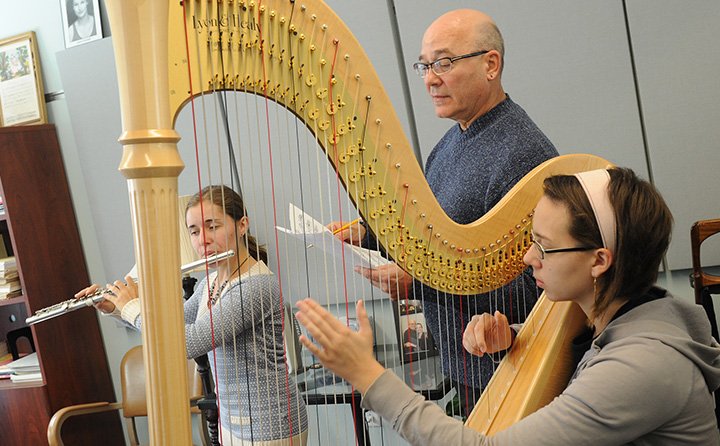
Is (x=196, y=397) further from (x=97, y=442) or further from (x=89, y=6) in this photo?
(x=89, y=6)

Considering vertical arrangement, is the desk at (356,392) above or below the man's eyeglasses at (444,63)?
below

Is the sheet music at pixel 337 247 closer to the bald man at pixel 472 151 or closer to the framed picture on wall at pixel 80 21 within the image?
the bald man at pixel 472 151

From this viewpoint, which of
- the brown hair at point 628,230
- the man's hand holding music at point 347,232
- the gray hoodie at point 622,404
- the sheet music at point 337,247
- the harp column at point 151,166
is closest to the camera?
the harp column at point 151,166

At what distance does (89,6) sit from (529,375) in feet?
9.72

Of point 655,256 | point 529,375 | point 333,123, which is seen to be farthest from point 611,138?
point 333,123

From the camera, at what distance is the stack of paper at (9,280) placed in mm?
3611

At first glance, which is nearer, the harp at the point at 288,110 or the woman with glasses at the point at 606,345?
the harp at the point at 288,110

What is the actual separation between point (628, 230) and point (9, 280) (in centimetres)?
312

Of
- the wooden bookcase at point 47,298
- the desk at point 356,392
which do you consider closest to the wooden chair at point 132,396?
the wooden bookcase at point 47,298

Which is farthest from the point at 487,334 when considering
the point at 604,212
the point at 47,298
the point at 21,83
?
the point at 21,83

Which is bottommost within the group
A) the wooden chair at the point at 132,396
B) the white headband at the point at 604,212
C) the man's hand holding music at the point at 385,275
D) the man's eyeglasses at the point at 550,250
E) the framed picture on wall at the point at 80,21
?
the wooden chair at the point at 132,396

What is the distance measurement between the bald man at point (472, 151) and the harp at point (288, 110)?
0.16m

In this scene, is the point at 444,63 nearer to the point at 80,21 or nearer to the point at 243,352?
the point at 243,352

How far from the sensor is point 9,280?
3631 mm
